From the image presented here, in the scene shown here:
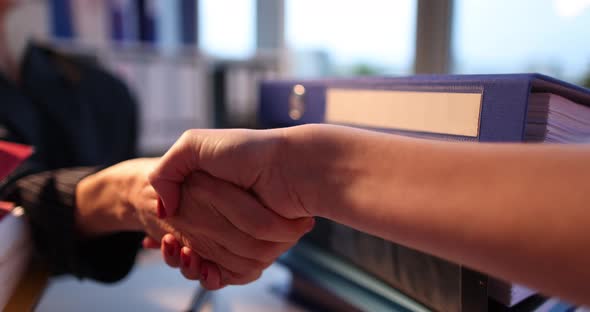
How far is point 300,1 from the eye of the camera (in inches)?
58.2

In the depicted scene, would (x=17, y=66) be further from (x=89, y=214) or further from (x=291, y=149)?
(x=291, y=149)

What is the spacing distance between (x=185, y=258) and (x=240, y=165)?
0.47ft

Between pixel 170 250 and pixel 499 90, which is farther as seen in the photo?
pixel 170 250

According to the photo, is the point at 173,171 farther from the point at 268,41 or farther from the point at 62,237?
the point at 268,41

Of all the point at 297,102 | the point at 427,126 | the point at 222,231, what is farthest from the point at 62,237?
the point at 427,126

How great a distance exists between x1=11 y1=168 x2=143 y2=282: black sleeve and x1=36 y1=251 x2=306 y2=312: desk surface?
0.04m

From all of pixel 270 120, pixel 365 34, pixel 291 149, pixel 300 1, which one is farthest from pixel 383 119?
pixel 300 1

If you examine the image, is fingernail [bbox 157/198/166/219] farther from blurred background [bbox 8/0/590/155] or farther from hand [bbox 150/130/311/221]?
blurred background [bbox 8/0/590/155]

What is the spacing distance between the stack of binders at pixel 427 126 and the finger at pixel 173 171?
0.18 metres

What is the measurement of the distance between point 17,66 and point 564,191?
1188 millimetres

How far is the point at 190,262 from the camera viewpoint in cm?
41

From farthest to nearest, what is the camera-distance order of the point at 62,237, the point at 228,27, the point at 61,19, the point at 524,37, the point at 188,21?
the point at 228,27 → the point at 188,21 → the point at 61,19 → the point at 524,37 → the point at 62,237

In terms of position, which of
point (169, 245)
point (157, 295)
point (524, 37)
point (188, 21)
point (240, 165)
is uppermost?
point (188, 21)

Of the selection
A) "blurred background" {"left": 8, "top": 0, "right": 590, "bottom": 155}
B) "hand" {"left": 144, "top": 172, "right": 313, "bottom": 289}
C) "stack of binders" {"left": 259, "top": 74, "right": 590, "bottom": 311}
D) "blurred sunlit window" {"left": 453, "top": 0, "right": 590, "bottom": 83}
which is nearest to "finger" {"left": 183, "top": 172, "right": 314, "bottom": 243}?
"hand" {"left": 144, "top": 172, "right": 313, "bottom": 289}
